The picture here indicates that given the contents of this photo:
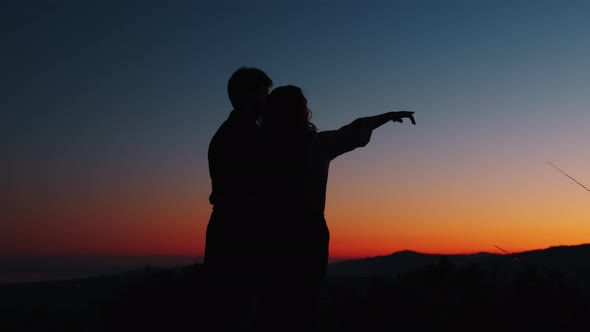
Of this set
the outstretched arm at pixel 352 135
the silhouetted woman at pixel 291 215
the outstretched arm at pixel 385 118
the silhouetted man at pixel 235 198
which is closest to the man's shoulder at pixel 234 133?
A: the silhouetted man at pixel 235 198

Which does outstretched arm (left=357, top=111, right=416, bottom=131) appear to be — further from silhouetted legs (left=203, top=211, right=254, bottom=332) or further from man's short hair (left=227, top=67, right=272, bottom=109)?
silhouetted legs (left=203, top=211, right=254, bottom=332)

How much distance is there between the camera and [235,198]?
3.60m

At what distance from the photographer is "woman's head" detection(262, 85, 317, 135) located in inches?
139

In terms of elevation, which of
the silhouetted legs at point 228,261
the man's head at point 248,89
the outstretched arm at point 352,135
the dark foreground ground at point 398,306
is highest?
the man's head at point 248,89

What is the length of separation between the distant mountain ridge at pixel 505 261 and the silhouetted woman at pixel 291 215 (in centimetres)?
108

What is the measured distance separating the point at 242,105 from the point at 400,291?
5.72m

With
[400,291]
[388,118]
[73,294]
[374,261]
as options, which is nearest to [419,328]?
[400,291]

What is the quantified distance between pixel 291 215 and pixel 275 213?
0.29ft

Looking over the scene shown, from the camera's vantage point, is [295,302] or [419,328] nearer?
[295,302]

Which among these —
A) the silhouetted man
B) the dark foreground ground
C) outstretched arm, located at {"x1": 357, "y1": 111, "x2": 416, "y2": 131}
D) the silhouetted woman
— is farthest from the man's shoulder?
the dark foreground ground

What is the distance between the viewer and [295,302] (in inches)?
140

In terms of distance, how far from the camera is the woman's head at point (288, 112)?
3537mm

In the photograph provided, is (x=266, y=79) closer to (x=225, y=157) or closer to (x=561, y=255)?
(x=225, y=157)

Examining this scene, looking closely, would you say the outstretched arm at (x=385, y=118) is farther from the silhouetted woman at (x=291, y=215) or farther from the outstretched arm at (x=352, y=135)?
the silhouetted woman at (x=291, y=215)
